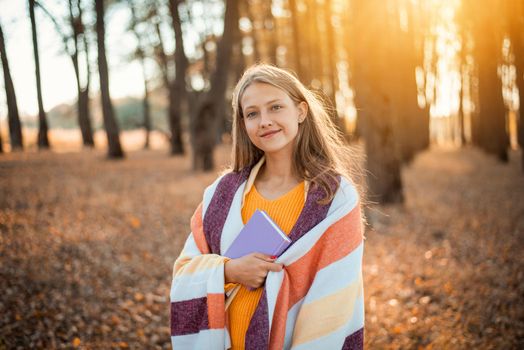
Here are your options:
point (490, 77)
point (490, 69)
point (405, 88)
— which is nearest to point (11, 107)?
point (405, 88)

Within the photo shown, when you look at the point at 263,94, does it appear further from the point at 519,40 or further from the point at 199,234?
the point at 519,40

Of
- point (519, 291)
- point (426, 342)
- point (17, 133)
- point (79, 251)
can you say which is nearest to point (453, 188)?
point (519, 291)

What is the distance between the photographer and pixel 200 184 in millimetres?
10734

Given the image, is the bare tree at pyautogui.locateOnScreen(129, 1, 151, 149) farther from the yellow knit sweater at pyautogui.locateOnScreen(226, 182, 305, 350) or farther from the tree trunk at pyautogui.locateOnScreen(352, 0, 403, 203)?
the yellow knit sweater at pyautogui.locateOnScreen(226, 182, 305, 350)

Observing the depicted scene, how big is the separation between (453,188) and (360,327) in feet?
33.7

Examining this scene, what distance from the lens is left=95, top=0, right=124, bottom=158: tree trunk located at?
14227mm

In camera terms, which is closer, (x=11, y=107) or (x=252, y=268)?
(x=252, y=268)

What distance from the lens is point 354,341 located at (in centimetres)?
199

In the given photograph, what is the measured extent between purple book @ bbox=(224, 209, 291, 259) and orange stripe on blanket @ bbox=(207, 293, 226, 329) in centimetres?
25

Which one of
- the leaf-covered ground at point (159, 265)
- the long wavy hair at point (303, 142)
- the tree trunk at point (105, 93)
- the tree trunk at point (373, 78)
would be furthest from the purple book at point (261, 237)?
the tree trunk at point (105, 93)

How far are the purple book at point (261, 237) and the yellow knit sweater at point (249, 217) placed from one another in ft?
0.54

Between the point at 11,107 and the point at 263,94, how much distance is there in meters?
16.1

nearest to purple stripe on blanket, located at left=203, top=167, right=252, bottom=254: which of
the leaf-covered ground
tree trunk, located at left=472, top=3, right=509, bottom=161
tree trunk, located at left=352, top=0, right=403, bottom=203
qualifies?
the leaf-covered ground

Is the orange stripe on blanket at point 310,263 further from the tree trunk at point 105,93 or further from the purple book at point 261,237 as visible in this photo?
the tree trunk at point 105,93
